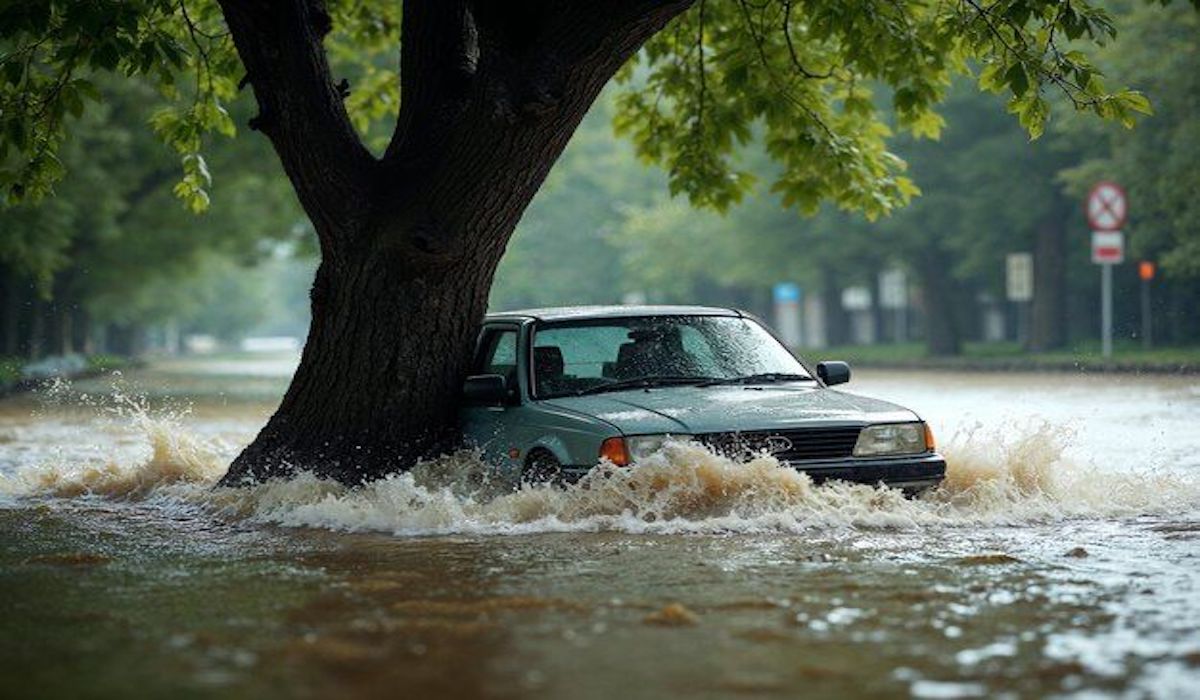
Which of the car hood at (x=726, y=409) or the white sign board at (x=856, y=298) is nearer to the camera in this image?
the car hood at (x=726, y=409)

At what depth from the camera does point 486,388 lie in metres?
11.7

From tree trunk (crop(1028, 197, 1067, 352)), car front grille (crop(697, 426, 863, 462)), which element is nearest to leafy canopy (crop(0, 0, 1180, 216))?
car front grille (crop(697, 426, 863, 462))

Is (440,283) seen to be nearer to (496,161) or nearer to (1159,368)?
(496,161)

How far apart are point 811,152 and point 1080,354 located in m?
28.6

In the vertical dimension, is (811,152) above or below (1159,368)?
above

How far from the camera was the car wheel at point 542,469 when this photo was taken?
11.0 m

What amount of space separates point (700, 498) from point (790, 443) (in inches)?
22.9

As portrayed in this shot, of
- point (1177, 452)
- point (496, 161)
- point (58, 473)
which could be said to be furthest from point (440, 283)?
point (1177, 452)

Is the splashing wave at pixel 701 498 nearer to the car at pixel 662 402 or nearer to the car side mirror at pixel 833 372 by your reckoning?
the car at pixel 662 402

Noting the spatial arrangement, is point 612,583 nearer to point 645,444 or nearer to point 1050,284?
point 645,444

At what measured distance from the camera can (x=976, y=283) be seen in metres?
62.2

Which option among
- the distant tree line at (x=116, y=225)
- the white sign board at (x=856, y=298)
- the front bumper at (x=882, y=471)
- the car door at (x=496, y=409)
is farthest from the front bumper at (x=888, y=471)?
the white sign board at (x=856, y=298)

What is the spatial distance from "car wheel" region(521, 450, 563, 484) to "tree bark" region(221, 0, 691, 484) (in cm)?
176

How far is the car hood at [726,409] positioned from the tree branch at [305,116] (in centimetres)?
252
